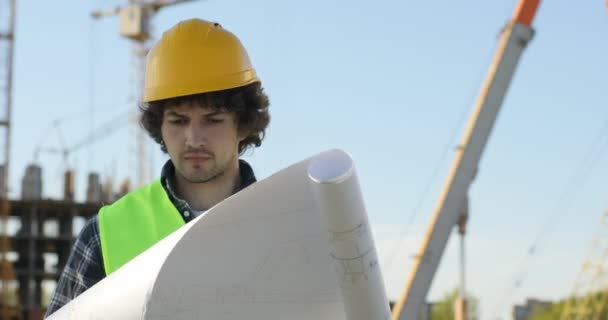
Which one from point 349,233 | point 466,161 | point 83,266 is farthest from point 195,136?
point 466,161

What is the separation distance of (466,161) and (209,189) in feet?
79.2

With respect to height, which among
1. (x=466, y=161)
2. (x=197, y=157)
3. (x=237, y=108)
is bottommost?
(x=197, y=157)

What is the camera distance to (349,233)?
1.33m

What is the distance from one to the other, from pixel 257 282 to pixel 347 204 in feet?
1.13

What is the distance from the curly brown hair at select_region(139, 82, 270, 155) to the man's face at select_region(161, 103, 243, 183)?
16 millimetres

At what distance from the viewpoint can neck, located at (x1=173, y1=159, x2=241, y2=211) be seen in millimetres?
2082

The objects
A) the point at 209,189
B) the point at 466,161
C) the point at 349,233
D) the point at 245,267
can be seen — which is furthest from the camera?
the point at 466,161

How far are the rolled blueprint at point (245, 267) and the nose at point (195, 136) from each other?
39 centimetres

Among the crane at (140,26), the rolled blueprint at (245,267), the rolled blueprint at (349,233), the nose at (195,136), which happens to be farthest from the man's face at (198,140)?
the crane at (140,26)

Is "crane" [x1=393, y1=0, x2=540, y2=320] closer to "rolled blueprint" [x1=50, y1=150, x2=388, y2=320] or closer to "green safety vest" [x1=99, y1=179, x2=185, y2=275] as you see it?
"green safety vest" [x1=99, y1=179, x2=185, y2=275]

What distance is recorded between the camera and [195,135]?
6.47 ft

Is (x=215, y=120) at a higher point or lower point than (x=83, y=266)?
higher

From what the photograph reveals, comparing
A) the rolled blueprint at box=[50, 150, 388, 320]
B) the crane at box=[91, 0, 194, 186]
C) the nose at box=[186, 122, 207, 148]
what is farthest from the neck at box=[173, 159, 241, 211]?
the crane at box=[91, 0, 194, 186]

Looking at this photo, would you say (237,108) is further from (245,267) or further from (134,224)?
(245,267)
